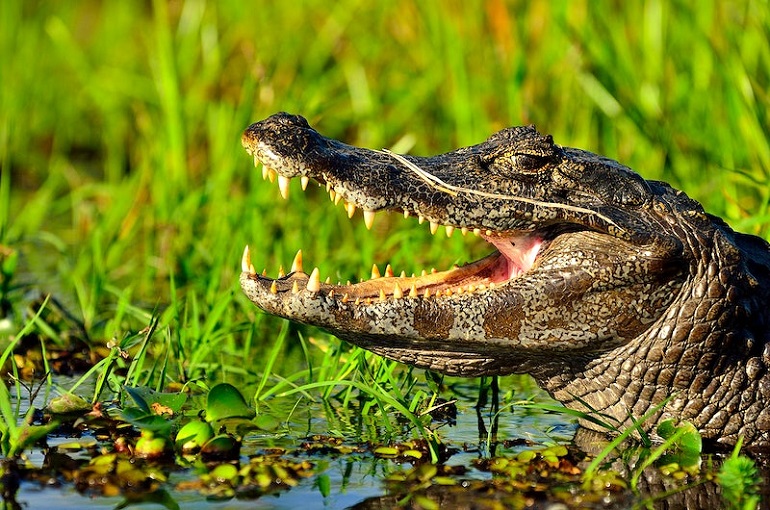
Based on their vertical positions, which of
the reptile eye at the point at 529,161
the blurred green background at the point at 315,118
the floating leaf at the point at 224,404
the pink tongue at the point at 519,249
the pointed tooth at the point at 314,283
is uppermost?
the blurred green background at the point at 315,118

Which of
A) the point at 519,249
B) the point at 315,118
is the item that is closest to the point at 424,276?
the point at 519,249

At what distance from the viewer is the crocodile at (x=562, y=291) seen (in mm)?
4008

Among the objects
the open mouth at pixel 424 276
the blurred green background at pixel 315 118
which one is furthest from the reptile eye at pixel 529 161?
the blurred green background at pixel 315 118

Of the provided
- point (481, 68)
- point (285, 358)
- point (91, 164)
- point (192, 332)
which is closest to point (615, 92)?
point (481, 68)

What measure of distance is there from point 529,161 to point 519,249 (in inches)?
13.1

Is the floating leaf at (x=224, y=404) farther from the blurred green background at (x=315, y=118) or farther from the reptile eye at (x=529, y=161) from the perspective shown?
the reptile eye at (x=529, y=161)

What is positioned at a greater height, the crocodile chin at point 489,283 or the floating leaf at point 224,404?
the crocodile chin at point 489,283

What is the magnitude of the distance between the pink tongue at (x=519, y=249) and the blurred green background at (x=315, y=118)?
973 millimetres

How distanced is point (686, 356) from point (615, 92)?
8.86 ft

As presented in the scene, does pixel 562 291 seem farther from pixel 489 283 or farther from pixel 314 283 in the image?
pixel 314 283

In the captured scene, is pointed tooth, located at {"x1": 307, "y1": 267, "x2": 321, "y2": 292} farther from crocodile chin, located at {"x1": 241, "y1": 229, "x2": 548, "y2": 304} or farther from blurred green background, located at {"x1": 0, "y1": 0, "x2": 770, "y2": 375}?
blurred green background, located at {"x1": 0, "y1": 0, "x2": 770, "y2": 375}

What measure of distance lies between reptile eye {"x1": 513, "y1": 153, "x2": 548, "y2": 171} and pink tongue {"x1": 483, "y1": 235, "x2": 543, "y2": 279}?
247 mm

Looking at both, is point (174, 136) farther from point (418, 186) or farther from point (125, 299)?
point (418, 186)

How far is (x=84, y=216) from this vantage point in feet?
24.5
